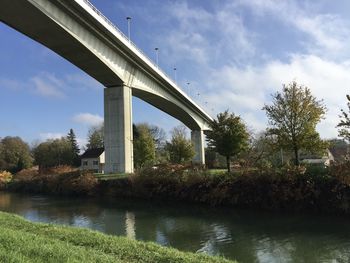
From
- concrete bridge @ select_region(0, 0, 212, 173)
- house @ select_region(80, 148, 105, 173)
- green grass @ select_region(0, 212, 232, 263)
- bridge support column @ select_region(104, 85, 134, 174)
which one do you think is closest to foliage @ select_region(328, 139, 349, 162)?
green grass @ select_region(0, 212, 232, 263)

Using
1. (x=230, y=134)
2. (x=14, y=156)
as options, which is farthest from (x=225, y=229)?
(x=14, y=156)

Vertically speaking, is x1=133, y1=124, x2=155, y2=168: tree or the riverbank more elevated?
x1=133, y1=124, x2=155, y2=168: tree

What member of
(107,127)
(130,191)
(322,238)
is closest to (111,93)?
(107,127)

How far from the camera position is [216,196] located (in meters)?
28.8

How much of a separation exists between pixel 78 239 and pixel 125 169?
3212 cm

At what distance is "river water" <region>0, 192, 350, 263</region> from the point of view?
1471cm

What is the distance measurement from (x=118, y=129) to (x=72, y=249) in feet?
116

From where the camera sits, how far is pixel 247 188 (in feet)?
90.8

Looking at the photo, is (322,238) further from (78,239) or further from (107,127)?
(107,127)

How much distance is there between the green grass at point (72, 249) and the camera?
310 inches

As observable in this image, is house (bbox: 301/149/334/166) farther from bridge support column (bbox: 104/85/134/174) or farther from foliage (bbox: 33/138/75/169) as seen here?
foliage (bbox: 33/138/75/169)

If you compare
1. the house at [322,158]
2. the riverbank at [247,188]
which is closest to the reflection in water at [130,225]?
the riverbank at [247,188]

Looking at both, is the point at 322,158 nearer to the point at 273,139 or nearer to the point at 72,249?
the point at 273,139

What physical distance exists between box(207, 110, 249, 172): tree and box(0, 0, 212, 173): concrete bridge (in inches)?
181
